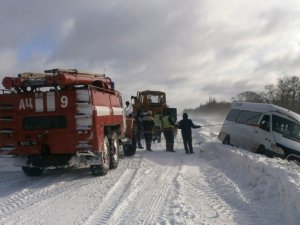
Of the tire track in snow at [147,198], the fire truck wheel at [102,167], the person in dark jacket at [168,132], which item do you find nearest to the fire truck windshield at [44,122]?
the fire truck wheel at [102,167]

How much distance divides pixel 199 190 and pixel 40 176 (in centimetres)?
493

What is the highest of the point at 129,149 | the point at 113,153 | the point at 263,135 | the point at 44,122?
the point at 44,122

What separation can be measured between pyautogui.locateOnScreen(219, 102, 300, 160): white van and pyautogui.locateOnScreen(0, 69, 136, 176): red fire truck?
24.3 ft

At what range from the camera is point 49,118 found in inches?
462

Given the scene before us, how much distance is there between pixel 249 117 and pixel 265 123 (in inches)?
56.7

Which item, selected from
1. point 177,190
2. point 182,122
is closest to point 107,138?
point 177,190

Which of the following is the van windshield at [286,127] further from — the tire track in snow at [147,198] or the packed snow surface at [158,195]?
the tire track in snow at [147,198]

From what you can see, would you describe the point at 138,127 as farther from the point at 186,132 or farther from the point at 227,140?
the point at 227,140

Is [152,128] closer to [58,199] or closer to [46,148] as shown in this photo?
[46,148]

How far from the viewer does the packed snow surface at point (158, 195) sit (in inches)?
301

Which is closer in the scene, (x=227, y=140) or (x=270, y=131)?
(x=270, y=131)

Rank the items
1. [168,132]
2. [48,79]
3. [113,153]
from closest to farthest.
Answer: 1. [48,79]
2. [113,153]
3. [168,132]

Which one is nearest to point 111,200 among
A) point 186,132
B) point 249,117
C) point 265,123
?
point 265,123

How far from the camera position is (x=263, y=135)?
17.5 metres
